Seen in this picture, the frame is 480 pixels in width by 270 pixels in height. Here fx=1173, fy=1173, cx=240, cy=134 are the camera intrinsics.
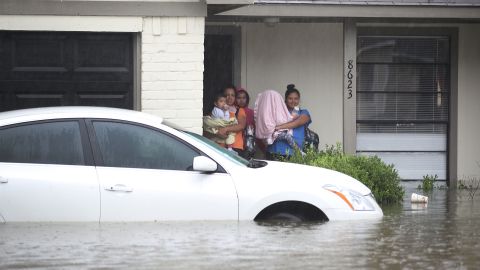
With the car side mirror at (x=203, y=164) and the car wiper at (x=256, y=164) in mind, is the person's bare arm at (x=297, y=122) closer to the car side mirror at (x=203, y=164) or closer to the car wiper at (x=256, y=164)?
the car wiper at (x=256, y=164)

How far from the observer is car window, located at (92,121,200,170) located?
1023 cm

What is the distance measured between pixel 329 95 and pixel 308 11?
1916mm

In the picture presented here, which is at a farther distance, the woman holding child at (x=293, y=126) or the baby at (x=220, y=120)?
the woman holding child at (x=293, y=126)

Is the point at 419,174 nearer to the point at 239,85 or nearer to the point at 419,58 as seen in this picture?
the point at 419,58

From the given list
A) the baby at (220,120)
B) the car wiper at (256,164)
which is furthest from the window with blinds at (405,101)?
the car wiper at (256,164)

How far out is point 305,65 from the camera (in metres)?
17.5

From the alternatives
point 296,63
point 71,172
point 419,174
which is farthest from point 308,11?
point 71,172

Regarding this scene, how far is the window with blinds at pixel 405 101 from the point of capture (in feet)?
58.3

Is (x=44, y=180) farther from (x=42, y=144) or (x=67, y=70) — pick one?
(x=67, y=70)

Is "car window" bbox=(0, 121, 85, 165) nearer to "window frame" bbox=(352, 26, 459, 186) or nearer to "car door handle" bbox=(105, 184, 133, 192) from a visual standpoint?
"car door handle" bbox=(105, 184, 133, 192)

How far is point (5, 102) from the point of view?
14812 millimetres

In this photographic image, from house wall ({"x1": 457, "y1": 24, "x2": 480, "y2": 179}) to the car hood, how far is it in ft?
Answer: 24.4

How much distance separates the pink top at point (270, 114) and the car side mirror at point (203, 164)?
622cm

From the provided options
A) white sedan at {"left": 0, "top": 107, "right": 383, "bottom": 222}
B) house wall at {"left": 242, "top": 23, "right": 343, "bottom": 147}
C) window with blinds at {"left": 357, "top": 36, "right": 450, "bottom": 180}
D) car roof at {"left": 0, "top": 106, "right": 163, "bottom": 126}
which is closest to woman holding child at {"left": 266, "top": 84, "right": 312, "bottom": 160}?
house wall at {"left": 242, "top": 23, "right": 343, "bottom": 147}
